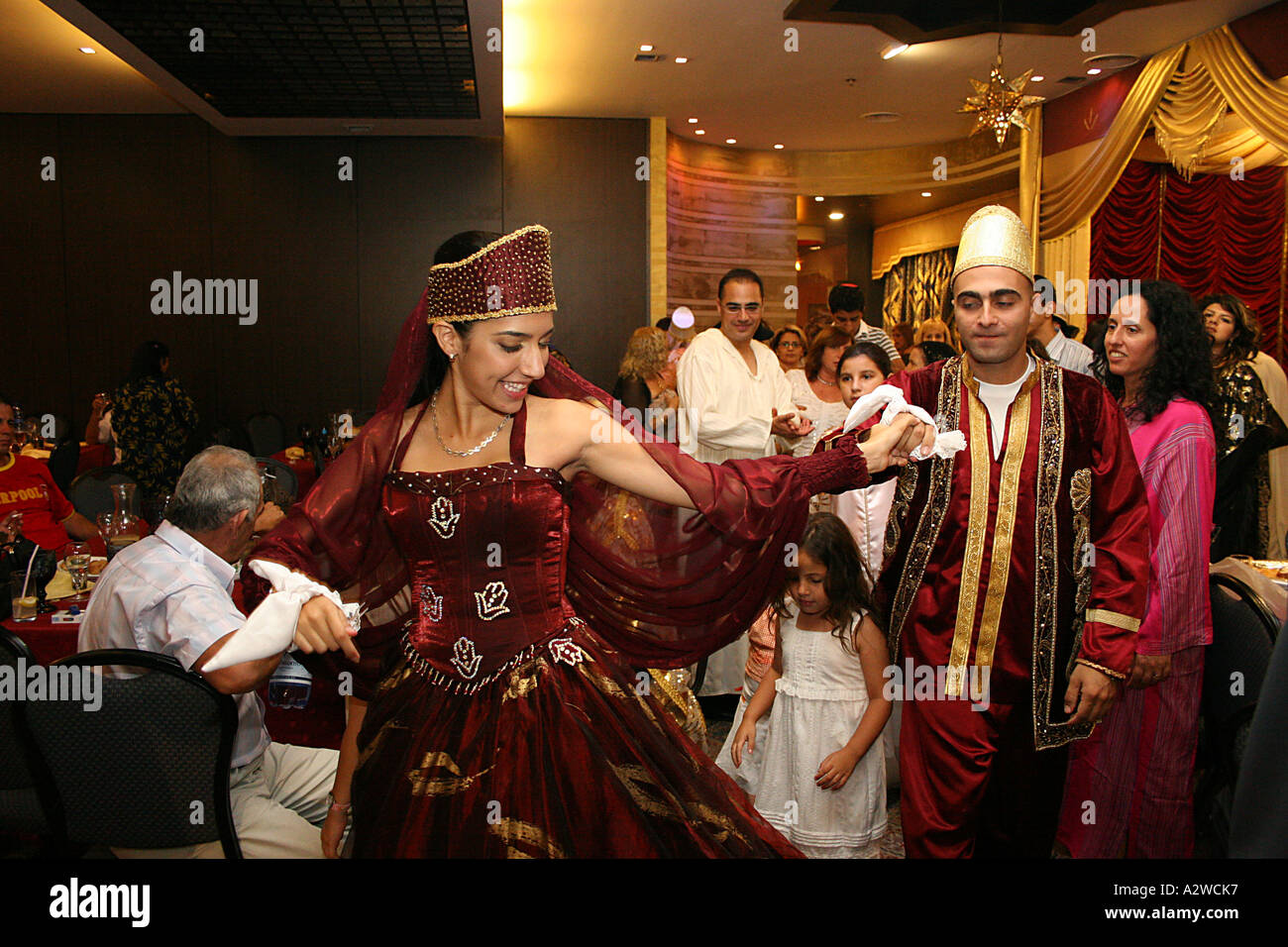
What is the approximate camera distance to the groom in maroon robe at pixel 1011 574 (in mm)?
2121

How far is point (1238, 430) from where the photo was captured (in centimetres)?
372

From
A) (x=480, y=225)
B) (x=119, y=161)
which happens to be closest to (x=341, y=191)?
(x=480, y=225)

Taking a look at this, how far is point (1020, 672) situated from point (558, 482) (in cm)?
116

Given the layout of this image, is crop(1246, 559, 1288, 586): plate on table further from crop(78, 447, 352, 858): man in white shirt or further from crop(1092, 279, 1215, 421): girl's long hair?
crop(78, 447, 352, 858): man in white shirt

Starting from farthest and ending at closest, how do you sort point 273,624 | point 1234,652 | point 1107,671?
point 1234,652 < point 1107,671 < point 273,624

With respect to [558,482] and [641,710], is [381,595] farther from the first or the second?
[641,710]

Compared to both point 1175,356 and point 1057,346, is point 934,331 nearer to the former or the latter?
point 1057,346

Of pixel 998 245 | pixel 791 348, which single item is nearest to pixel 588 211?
pixel 791 348

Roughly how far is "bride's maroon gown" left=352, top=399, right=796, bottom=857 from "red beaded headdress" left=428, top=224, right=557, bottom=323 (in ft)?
0.69

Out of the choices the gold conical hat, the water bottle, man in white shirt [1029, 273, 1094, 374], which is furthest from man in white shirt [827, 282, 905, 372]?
Answer: the water bottle

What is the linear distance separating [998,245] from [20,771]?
256 cm

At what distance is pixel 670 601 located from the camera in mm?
1903

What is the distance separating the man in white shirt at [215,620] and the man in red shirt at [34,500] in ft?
6.97

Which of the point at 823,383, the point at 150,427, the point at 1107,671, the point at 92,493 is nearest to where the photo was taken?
the point at 1107,671
